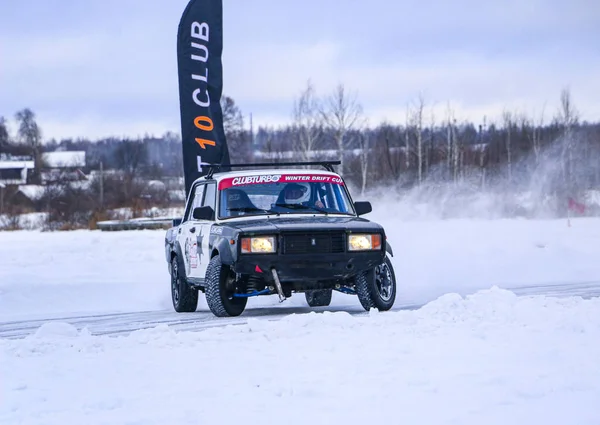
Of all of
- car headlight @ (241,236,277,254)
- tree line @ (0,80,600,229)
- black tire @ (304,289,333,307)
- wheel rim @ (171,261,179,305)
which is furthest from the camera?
tree line @ (0,80,600,229)

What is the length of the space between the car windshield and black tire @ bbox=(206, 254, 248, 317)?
839 mm

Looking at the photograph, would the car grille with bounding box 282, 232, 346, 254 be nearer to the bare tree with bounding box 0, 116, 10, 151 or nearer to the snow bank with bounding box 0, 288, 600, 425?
the snow bank with bounding box 0, 288, 600, 425

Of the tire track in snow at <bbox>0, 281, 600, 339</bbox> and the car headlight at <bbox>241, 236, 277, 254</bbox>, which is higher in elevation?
the car headlight at <bbox>241, 236, 277, 254</bbox>

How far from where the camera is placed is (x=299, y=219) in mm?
9961

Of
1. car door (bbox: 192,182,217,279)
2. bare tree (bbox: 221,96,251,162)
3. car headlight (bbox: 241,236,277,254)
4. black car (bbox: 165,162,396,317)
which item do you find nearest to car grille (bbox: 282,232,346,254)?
black car (bbox: 165,162,396,317)

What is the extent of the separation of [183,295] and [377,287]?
9.64ft

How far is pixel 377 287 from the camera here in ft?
33.0

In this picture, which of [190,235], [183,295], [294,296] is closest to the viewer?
[190,235]

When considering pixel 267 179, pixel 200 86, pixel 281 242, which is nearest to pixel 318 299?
pixel 267 179

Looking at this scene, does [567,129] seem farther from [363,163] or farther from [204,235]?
[204,235]

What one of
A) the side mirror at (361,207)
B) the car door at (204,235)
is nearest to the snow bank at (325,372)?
the car door at (204,235)

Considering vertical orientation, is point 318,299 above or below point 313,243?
below

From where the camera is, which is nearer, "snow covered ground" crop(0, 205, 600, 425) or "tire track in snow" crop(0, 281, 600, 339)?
"snow covered ground" crop(0, 205, 600, 425)

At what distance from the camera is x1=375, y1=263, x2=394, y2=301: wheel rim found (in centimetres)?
1016
